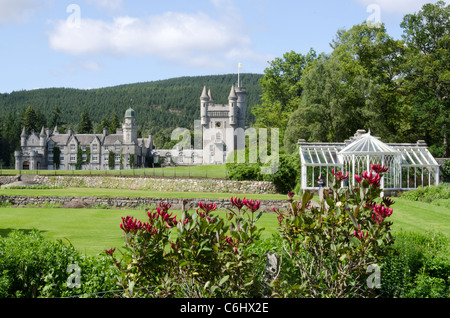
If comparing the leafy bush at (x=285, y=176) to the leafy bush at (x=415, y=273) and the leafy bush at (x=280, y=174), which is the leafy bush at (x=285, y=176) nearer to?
the leafy bush at (x=280, y=174)

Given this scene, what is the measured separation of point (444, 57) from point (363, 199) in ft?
107

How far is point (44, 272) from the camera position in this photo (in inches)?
218

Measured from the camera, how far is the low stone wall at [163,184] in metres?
26.2

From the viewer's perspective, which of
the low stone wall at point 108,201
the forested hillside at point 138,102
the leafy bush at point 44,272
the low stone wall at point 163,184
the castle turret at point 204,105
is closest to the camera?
the leafy bush at point 44,272

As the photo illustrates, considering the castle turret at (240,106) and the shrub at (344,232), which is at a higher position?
the castle turret at (240,106)

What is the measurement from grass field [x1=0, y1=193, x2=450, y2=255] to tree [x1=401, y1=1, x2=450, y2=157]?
1914 cm

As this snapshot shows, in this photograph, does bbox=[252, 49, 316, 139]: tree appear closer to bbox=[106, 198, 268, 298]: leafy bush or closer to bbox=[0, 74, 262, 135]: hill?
bbox=[106, 198, 268, 298]: leafy bush

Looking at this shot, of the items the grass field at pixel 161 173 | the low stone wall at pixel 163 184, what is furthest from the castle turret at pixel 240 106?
the low stone wall at pixel 163 184

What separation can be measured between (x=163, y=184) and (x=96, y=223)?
16.6m

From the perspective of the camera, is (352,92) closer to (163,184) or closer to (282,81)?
(282,81)

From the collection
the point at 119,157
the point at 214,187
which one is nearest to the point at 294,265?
the point at 214,187

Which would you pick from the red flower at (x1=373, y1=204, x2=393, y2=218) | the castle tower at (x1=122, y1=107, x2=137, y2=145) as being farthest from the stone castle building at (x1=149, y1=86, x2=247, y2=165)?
the red flower at (x1=373, y1=204, x2=393, y2=218)

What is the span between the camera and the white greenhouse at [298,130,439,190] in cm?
2130

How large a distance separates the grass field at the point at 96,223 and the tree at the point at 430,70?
19.1m
